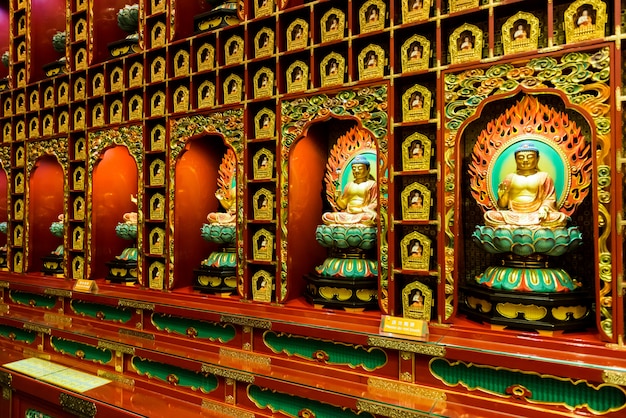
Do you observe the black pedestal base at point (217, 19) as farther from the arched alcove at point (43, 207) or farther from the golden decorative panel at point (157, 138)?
the arched alcove at point (43, 207)

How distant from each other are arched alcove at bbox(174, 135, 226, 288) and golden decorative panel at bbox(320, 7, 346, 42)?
1028mm

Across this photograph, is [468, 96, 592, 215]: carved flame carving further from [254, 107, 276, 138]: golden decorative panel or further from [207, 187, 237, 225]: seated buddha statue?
[207, 187, 237, 225]: seated buddha statue

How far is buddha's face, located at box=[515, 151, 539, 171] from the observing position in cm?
185

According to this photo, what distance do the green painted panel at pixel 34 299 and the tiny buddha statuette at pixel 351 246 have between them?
1.98m

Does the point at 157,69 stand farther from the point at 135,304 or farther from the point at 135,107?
the point at 135,304

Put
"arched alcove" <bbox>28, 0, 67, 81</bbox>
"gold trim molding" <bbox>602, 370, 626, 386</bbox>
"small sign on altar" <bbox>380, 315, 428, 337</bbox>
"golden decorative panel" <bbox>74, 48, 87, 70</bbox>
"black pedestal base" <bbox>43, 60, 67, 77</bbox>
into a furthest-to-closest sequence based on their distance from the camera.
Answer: "arched alcove" <bbox>28, 0, 67, 81</bbox>, "black pedestal base" <bbox>43, 60, 67, 77</bbox>, "golden decorative panel" <bbox>74, 48, 87, 70</bbox>, "small sign on altar" <bbox>380, 315, 428, 337</bbox>, "gold trim molding" <bbox>602, 370, 626, 386</bbox>

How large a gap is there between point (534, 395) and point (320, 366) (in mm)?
859

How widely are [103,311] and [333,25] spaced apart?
7.23ft

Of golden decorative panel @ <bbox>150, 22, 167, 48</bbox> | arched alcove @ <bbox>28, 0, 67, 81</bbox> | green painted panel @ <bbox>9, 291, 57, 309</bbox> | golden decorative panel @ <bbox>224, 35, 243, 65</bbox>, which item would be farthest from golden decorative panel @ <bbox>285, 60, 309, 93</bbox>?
arched alcove @ <bbox>28, 0, 67, 81</bbox>

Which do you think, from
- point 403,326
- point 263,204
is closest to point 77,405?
point 263,204

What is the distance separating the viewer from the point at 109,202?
333 cm

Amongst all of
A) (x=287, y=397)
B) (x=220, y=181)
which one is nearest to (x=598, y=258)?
(x=287, y=397)

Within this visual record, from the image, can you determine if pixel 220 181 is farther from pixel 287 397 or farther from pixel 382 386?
pixel 382 386

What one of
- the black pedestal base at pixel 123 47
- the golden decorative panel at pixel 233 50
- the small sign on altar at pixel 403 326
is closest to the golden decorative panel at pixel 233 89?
the golden decorative panel at pixel 233 50
